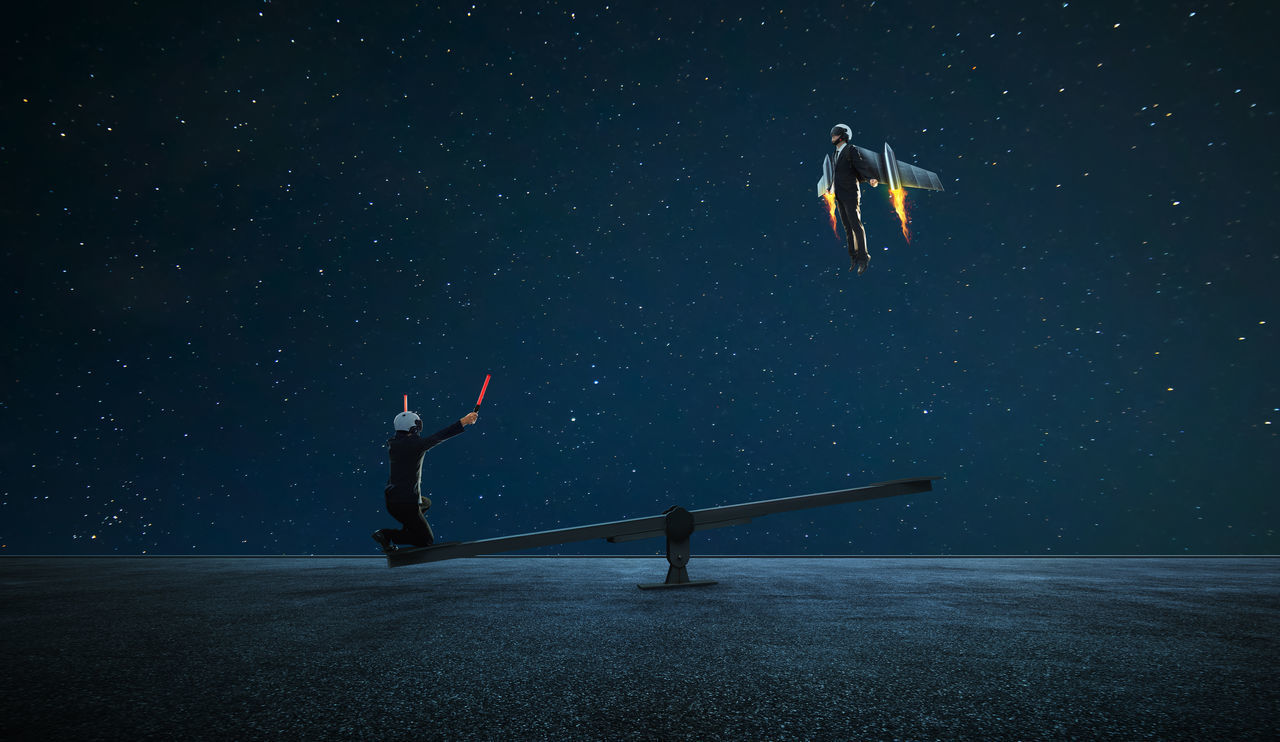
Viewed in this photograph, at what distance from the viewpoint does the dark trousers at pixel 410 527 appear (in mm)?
4434

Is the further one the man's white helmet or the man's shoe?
the man's white helmet

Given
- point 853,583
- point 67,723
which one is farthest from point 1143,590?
point 67,723

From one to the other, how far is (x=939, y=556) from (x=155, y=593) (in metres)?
11.1

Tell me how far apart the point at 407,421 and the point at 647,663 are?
3057mm

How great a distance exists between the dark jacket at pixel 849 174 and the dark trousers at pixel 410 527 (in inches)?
178

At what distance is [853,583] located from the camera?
5.57m

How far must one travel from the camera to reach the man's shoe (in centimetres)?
432

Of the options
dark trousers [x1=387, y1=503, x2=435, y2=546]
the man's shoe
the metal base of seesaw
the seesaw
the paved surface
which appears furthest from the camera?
the metal base of seesaw

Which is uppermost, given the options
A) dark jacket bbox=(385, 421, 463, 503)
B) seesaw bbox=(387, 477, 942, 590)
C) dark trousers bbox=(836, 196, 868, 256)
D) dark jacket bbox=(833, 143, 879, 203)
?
dark jacket bbox=(833, 143, 879, 203)

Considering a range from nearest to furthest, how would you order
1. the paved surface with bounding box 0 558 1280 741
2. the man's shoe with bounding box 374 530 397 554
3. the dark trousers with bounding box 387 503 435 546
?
1. the paved surface with bounding box 0 558 1280 741
2. the man's shoe with bounding box 374 530 397 554
3. the dark trousers with bounding box 387 503 435 546

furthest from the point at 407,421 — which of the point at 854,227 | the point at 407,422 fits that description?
the point at 854,227

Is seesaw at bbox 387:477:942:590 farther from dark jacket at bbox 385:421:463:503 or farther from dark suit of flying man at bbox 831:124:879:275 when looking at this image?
dark suit of flying man at bbox 831:124:879:275

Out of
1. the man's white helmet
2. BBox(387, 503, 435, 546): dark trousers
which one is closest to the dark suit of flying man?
the man's white helmet

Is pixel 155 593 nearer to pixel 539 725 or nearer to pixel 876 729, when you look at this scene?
pixel 539 725
